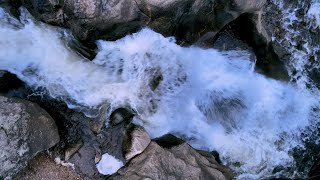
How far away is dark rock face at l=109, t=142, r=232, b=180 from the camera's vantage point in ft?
15.5

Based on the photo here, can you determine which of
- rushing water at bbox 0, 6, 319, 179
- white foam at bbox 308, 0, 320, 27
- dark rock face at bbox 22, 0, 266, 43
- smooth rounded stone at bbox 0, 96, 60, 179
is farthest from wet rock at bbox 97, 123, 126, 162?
white foam at bbox 308, 0, 320, 27

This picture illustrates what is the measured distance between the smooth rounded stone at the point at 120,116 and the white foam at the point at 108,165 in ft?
1.55

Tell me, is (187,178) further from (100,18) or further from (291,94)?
(291,94)

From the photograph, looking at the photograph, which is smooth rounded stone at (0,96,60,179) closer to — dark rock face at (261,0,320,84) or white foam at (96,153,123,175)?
white foam at (96,153,123,175)

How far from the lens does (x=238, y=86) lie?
608 cm

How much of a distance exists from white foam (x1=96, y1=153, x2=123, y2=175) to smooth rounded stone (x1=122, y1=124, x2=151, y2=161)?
6.2 inches

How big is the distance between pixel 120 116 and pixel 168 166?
1029mm

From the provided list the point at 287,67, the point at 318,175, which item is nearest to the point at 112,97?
the point at 287,67

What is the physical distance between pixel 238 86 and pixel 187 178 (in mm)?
1970

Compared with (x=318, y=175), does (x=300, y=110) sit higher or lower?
higher

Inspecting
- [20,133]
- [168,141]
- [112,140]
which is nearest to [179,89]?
[168,141]

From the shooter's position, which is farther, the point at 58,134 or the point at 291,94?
the point at 291,94

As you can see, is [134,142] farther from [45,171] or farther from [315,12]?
[315,12]

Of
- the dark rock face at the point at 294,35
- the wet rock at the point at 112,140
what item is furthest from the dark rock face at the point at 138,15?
the wet rock at the point at 112,140
